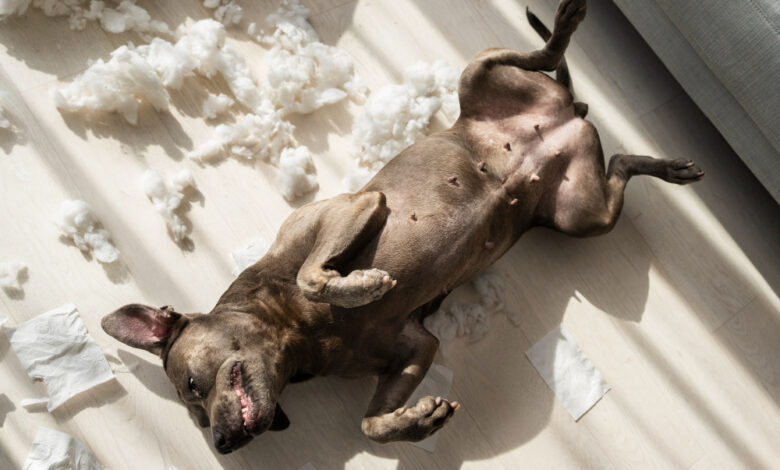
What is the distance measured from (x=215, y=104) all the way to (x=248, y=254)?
2.38 feet

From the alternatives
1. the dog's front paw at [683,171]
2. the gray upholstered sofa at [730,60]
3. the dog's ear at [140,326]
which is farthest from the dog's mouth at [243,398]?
the gray upholstered sofa at [730,60]

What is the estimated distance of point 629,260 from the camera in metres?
2.98

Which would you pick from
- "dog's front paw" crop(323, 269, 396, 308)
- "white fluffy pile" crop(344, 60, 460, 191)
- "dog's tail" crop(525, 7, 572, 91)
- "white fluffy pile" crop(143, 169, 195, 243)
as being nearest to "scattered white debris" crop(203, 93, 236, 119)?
"white fluffy pile" crop(143, 169, 195, 243)

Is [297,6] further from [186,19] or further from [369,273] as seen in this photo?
[369,273]

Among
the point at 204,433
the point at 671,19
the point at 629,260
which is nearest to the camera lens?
the point at 204,433

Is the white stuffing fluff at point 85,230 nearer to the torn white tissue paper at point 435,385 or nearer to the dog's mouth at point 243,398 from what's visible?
the dog's mouth at point 243,398

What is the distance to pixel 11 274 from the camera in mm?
2625

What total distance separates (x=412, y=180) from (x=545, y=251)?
89cm

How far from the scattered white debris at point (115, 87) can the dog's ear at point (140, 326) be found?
1.05 meters

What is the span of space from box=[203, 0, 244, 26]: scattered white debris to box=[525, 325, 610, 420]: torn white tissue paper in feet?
6.84

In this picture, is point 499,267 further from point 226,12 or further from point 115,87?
point 115,87

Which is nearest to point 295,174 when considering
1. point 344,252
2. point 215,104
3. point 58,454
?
point 215,104

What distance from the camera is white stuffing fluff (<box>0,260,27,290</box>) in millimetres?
2617

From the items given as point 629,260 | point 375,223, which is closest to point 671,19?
point 629,260
